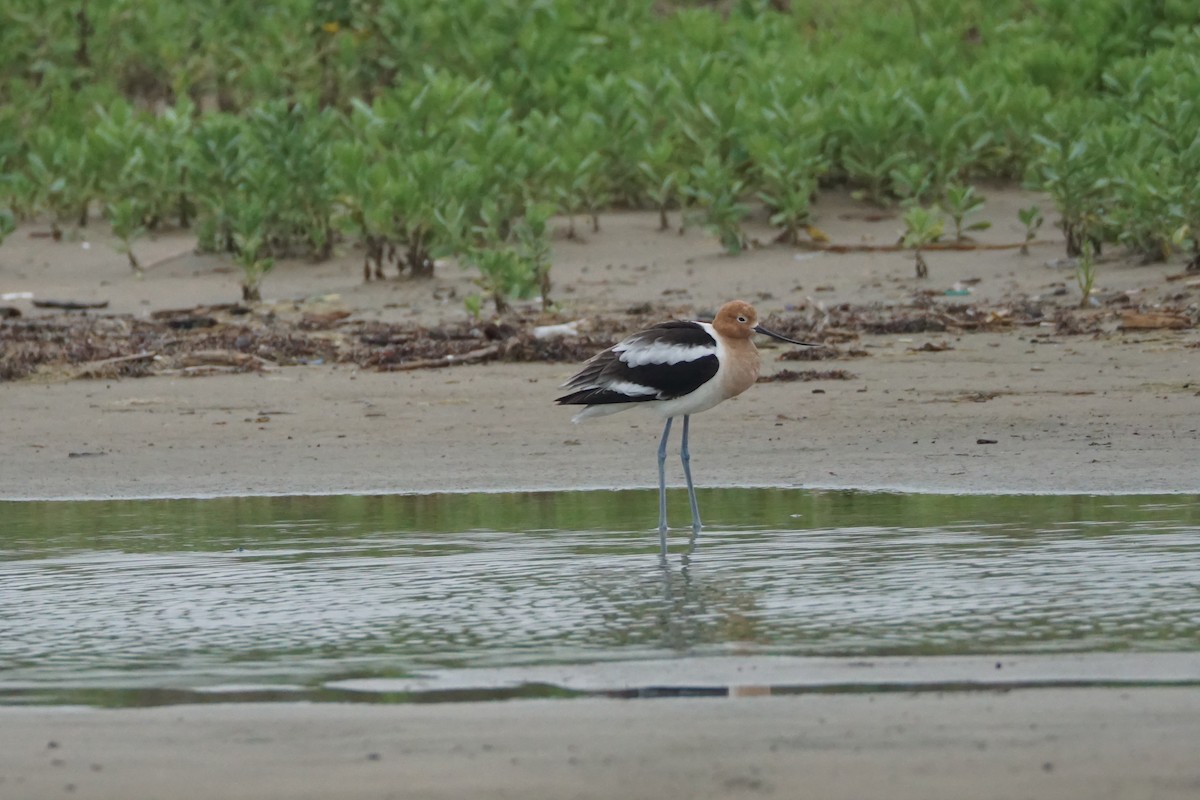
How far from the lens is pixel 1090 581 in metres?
5.78

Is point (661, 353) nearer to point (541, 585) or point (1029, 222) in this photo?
point (541, 585)

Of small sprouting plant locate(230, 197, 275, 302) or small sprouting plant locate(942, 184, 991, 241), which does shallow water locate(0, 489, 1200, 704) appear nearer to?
small sprouting plant locate(230, 197, 275, 302)

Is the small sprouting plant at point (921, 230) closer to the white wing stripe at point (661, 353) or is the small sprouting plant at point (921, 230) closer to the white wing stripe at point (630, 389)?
the white wing stripe at point (661, 353)

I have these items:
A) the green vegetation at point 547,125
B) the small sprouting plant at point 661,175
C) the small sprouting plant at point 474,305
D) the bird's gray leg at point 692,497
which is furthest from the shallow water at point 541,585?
the small sprouting plant at point 661,175

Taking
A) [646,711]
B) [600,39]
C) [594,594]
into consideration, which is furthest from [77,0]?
[646,711]

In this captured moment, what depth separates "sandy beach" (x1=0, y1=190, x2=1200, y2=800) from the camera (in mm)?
3930

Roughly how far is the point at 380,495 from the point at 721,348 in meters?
1.49

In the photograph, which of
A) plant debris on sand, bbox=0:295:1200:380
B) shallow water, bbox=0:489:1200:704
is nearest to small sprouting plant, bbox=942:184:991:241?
plant debris on sand, bbox=0:295:1200:380

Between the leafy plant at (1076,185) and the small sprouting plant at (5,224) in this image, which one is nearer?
the leafy plant at (1076,185)

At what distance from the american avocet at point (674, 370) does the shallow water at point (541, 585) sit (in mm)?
400

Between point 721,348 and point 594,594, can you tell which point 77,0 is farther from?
point 594,594

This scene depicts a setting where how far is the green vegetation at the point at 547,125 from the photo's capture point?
12.5 meters

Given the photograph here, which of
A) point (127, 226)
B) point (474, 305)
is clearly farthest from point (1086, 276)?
point (127, 226)

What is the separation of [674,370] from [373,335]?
410cm
